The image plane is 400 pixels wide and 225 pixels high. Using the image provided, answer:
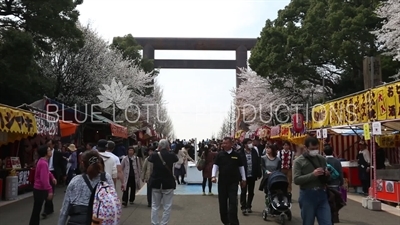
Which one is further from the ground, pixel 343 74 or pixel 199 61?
pixel 199 61

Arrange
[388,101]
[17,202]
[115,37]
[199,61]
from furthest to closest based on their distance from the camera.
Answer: [199,61] < [115,37] < [17,202] < [388,101]

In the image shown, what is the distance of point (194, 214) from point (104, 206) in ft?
21.6

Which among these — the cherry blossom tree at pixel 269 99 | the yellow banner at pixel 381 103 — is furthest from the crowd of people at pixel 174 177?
the cherry blossom tree at pixel 269 99

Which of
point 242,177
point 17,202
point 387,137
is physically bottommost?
point 17,202

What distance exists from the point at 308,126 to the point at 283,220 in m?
11.3

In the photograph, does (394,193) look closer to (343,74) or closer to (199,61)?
(343,74)

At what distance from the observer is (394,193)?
12094 millimetres

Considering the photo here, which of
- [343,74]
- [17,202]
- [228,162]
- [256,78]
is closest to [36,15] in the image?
[17,202]

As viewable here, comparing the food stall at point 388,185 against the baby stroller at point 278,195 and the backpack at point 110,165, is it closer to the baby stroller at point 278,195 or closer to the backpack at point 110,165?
the baby stroller at point 278,195

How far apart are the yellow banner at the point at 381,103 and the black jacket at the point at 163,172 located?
6.49 m

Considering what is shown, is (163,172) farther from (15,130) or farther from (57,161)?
(15,130)

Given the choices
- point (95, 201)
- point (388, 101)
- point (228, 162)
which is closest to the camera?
point (95, 201)

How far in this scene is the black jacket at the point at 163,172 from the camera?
8.09 metres

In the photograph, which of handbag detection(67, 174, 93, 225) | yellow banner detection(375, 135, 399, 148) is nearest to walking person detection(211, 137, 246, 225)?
handbag detection(67, 174, 93, 225)
